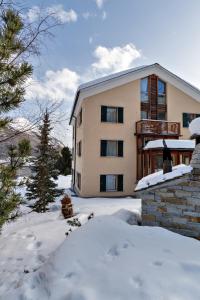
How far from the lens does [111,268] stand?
3.84 meters

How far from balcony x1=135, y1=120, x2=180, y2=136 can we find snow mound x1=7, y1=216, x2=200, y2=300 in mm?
12958

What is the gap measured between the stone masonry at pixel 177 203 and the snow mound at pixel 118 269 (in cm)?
130

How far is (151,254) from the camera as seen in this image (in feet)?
14.0

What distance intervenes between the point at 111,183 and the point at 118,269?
13.7 meters

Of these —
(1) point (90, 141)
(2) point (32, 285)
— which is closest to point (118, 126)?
(1) point (90, 141)

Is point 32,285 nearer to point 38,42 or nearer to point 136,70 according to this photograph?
point 38,42

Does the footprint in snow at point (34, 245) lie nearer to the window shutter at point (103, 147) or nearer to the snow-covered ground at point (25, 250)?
the snow-covered ground at point (25, 250)

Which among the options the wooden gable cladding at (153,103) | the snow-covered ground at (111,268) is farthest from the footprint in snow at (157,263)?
the wooden gable cladding at (153,103)

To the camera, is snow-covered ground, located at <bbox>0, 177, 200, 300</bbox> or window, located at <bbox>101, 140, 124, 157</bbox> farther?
window, located at <bbox>101, 140, 124, 157</bbox>

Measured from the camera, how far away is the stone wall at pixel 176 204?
6223 mm

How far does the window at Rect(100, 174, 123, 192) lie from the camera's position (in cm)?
1716

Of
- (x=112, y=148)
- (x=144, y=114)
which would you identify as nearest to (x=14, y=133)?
(x=112, y=148)

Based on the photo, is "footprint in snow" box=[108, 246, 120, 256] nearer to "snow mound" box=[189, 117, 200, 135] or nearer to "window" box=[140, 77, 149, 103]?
"snow mound" box=[189, 117, 200, 135]

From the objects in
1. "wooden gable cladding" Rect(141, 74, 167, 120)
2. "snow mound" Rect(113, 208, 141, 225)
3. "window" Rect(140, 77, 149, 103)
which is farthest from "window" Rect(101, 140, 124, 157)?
"snow mound" Rect(113, 208, 141, 225)
